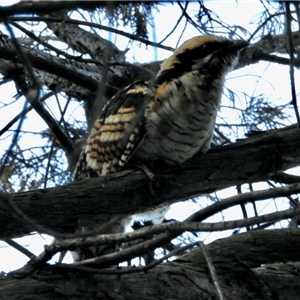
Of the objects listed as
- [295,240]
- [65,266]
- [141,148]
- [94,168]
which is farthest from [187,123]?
[65,266]

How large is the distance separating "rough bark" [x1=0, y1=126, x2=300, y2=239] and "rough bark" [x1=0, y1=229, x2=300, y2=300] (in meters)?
0.35

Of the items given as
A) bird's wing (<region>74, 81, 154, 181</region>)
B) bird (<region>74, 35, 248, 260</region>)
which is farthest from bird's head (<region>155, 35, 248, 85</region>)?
bird's wing (<region>74, 81, 154, 181</region>)

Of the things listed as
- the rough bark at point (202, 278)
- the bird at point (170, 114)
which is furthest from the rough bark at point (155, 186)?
the rough bark at point (202, 278)

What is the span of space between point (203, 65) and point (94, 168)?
27.9 inches

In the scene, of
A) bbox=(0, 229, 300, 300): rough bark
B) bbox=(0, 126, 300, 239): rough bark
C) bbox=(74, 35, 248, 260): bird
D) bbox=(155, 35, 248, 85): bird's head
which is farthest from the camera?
bbox=(155, 35, 248, 85): bird's head

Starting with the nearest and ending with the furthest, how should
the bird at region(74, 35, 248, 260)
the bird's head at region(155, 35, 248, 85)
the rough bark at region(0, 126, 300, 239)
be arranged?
the rough bark at region(0, 126, 300, 239) → the bird at region(74, 35, 248, 260) → the bird's head at region(155, 35, 248, 85)

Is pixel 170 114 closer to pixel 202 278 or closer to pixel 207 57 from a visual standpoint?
pixel 207 57

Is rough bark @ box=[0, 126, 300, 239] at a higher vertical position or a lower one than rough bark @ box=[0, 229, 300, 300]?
higher

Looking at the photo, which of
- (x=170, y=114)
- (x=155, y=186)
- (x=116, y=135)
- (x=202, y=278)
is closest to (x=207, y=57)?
(x=170, y=114)

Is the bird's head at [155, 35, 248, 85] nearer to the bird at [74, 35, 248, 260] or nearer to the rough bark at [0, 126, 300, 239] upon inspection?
the bird at [74, 35, 248, 260]

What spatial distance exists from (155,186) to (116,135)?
0.41 m

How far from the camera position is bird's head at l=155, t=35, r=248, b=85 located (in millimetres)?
3012

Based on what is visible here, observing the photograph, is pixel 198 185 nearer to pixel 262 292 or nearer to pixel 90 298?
pixel 262 292

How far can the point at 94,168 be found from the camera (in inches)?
121
